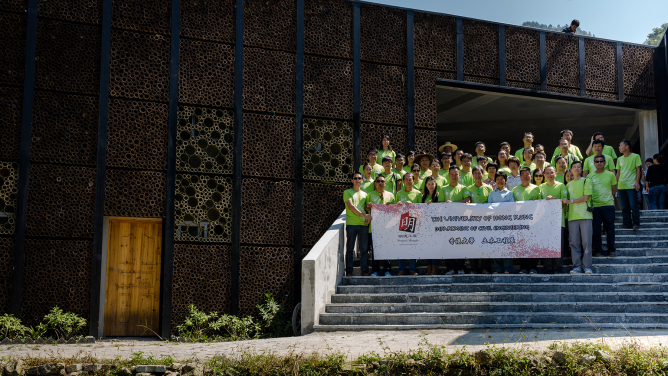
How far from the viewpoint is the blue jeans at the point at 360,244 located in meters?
9.78

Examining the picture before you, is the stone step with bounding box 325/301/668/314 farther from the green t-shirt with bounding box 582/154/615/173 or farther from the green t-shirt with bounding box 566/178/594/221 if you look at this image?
the green t-shirt with bounding box 582/154/615/173

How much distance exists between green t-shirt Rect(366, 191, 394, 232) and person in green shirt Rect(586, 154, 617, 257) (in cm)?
335

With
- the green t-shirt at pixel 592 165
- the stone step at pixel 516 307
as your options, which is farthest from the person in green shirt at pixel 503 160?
the stone step at pixel 516 307

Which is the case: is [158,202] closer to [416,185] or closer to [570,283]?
[416,185]

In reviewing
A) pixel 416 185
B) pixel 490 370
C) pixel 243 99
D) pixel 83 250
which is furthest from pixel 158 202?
pixel 490 370

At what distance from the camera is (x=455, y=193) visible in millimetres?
10055

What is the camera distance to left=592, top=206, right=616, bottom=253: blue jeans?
9.69 metres

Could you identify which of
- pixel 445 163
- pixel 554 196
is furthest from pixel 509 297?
pixel 445 163

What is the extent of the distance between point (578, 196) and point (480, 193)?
5.17 feet

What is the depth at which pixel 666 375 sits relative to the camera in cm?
577

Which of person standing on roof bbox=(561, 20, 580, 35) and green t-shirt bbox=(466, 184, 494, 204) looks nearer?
green t-shirt bbox=(466, 184, 494, 204)

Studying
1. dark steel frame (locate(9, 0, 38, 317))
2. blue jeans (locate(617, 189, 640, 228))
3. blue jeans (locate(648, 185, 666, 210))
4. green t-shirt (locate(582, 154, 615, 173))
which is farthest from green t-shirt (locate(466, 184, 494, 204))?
dark steel frame (locate(9, 0, 38, 317))

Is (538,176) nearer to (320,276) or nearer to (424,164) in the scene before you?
(424,164)

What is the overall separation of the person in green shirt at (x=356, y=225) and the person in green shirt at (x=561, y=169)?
11.4ft
